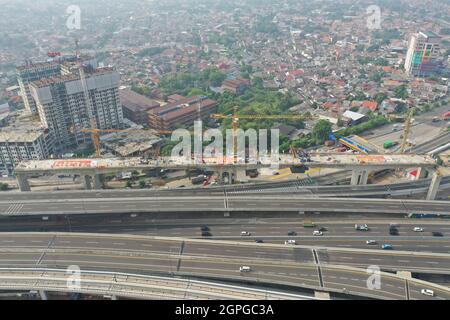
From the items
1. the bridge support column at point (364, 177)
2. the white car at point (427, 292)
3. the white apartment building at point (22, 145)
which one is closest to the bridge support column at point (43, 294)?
the white apartment building at point (22, 145)

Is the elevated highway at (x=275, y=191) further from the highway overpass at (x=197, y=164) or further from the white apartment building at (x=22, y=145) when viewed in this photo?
the white apartment building at (x=22, y=145)

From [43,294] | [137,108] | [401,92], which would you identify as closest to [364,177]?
[43,294]

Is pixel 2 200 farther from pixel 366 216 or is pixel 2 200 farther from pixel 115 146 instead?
pixel 366 216

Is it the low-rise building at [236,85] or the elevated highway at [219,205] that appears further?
the low-rise building at [236,85]

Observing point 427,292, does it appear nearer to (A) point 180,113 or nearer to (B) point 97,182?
(B) point 97,182

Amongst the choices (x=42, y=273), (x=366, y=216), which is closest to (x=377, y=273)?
(x=366, y=216)

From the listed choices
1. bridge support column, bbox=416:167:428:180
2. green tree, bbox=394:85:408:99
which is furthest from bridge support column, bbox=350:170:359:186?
green tree, bbox=394:85:408:99

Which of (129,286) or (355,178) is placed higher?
(129,286)

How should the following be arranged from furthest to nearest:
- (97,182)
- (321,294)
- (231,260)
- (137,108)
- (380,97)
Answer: (380,97) < (137,108) < (97,182) < (231,260) < (321,294)
